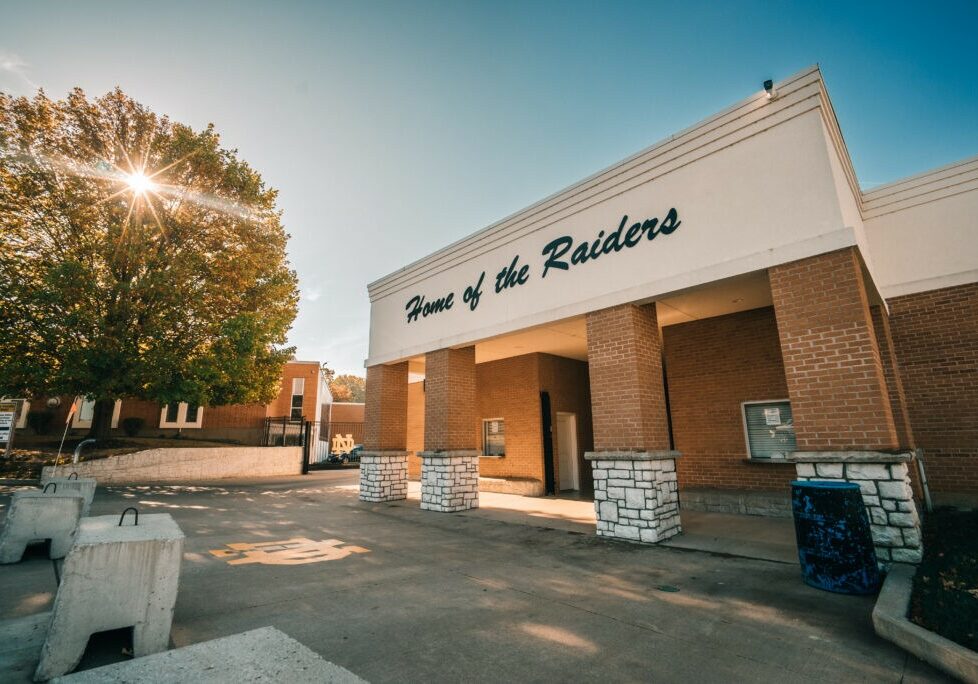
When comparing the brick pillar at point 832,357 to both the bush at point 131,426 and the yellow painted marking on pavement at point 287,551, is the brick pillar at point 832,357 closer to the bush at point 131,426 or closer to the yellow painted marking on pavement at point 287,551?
the yellow painted marking on pavement at point 287,551

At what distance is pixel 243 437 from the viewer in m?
26.2

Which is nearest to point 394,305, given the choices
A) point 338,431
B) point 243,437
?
point 243,437

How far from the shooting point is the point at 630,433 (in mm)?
7672

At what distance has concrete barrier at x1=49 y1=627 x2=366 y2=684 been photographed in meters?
1.82

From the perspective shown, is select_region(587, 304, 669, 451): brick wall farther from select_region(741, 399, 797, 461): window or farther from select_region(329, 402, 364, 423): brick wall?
select_region(329, 402, 364, 423): brick wall

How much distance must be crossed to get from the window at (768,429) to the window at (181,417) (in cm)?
2748

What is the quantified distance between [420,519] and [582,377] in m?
8.69

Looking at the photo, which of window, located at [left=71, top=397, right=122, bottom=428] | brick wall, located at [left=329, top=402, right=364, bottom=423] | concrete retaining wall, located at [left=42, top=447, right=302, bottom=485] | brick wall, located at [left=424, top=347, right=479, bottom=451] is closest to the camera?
brick wall, located at [left=424, top=347, right=479, bottom=451]

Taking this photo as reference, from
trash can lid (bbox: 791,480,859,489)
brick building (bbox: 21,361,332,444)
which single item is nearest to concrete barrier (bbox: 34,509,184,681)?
trash can lid (bbox: 791,480,859,489)

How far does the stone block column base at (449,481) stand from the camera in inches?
432

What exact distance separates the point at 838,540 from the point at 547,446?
32.6 ft

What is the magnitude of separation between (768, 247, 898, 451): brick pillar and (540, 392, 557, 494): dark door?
8737 millimetres

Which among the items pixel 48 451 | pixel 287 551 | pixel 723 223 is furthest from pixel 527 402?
pixel 48 451

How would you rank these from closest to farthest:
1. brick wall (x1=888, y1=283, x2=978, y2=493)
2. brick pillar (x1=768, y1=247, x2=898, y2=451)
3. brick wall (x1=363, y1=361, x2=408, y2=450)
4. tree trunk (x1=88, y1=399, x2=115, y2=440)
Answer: brick pillar (x1=768, y1=247, x2=898, y2=451)
brick wall (x1=888, y1=283, x2=978, y2=493)
brick wall (x1=363, y1=361, x2=408, y2=450)
tree trunk (x1=88, y1=399, x2=115, y2=440)
